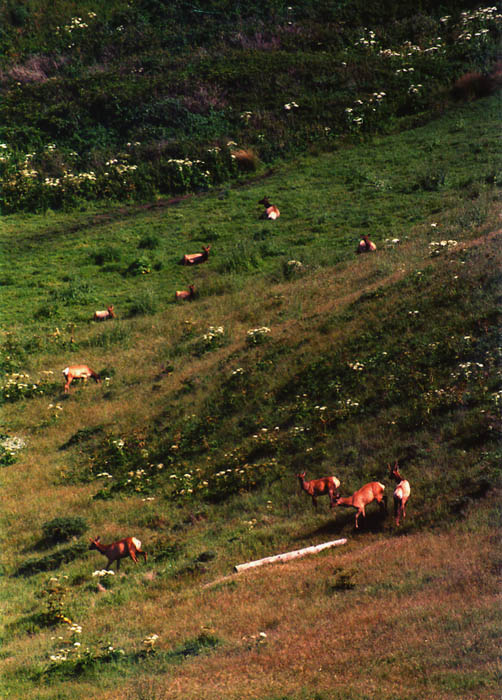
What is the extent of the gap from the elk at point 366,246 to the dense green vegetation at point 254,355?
0.57m

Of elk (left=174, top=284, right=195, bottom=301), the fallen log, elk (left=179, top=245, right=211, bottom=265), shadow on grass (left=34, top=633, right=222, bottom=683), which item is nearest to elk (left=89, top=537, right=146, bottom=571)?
the fallen log

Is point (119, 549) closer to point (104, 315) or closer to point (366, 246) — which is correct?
point (104, 315)

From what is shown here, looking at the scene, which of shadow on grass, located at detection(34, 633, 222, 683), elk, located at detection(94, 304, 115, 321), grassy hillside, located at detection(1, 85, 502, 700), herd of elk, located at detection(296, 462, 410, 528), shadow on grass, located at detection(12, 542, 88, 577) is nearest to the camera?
grassy hillside, located at detection(1, 85, 502, 700)

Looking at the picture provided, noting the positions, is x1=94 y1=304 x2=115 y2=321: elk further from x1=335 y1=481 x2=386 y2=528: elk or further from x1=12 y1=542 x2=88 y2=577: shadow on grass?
x1=335 y1=481 x2=386 y2=528: elk

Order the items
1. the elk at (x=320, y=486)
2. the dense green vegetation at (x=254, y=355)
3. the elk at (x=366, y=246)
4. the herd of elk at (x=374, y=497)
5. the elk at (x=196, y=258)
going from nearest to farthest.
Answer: the dense green vegetation at (x=254, y=355) → the herd of elk at (x=374, y=497) → the elk at (x=320, y=486) → the elk at (x=366, y=246) → the elk at (x=196, y=258)

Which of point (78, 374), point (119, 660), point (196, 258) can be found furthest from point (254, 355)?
point (119, 660)

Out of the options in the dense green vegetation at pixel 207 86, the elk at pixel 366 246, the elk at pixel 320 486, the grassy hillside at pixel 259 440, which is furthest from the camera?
the dense green vegetation at pixel 207 86

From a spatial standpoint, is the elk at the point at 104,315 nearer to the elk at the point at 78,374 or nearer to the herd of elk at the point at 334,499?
the elk at the point at 78,374

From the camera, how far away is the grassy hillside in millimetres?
11461

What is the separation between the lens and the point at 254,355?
80.5ft

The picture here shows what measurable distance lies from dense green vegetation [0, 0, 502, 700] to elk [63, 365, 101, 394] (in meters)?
0.40

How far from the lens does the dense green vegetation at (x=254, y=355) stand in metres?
12.0

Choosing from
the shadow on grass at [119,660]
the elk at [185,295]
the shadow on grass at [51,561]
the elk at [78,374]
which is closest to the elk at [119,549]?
the shadow on grass at [51,561]

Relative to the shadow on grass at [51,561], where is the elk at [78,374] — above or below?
above
